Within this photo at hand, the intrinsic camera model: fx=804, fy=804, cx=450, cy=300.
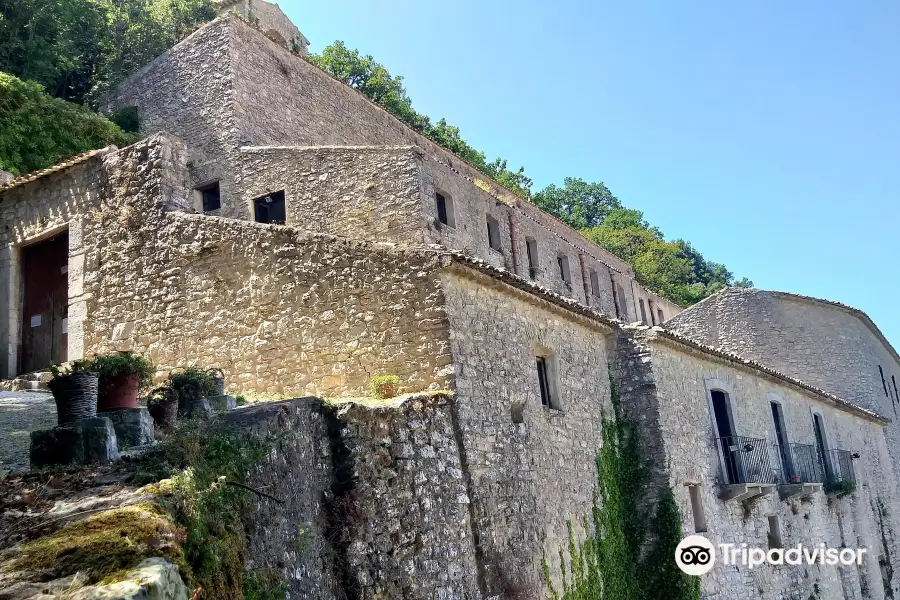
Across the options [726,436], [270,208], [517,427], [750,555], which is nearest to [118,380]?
[517,427]

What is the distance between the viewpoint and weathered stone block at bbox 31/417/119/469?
236 inches

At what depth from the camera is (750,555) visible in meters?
17.5

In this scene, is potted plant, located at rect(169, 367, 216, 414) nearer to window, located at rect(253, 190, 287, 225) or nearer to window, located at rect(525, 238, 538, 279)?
window, located at rect(253, 190, 287, 225)

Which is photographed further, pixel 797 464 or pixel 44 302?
pixel 797 464

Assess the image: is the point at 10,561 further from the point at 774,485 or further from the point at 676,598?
the point at 774,485

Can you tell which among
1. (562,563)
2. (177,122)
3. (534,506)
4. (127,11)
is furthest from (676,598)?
(127,11)

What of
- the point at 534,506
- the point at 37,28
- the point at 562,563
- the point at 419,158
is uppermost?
the point at 37,28

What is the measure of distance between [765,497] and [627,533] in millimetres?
5990

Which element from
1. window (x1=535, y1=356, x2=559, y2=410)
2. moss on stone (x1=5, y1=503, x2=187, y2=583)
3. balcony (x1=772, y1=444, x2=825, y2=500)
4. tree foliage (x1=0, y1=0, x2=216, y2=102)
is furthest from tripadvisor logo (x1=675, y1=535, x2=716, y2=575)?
tree foliage (x1=0, y1=0, x2=216, y2=102)

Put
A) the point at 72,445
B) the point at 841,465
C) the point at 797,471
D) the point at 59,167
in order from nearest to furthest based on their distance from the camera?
the point at 72,445 < the point at 59,167 < the point at 797,471 < the point at 841,465

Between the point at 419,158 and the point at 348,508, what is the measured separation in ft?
35.0

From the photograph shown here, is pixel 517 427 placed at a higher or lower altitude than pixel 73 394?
lower

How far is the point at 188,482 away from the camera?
5.39m

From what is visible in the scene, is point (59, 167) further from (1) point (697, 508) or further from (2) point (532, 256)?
(1) point (697, 508)
